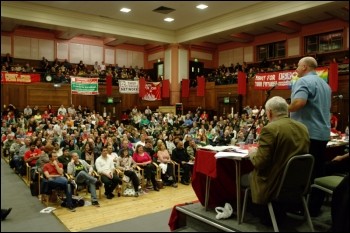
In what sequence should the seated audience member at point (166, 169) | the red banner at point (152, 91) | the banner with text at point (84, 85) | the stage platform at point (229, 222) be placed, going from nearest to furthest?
1. the stage platform at point (229, 222)
2. the seated audience member at point (166, 169)
3. the banner with text at point (84, 85)
4. the red banner at point (152, 91)

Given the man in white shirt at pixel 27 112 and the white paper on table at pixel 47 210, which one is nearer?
the white paper on table at pixel 47 210

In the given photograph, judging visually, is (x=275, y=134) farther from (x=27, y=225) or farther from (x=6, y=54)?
(x=6, y=54)

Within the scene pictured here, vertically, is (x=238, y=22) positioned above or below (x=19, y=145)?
above

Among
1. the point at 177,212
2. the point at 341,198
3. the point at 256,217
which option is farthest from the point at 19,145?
the point at 341,198

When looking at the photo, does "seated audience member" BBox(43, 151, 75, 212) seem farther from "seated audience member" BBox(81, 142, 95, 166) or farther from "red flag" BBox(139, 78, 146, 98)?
"red flag" BBox(139, 78, 146, 98)

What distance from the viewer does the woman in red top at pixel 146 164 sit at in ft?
19.8

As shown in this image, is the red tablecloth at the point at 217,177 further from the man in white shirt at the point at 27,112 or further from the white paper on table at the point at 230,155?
the man in white shirt at the point at 27,112

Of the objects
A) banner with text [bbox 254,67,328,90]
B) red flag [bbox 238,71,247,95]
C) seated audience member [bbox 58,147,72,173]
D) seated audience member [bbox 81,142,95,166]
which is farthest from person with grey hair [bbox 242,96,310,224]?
red flag [bbox 238,71,247,95]

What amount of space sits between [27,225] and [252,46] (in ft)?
48.8

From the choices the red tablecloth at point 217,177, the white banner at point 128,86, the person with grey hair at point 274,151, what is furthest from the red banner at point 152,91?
the person with grey hair at point 274,151

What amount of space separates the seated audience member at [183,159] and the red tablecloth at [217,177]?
11.6 ft

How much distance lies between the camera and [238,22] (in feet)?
40.2

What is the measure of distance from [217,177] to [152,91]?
12.4 metres

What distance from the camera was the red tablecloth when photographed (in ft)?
9.05
